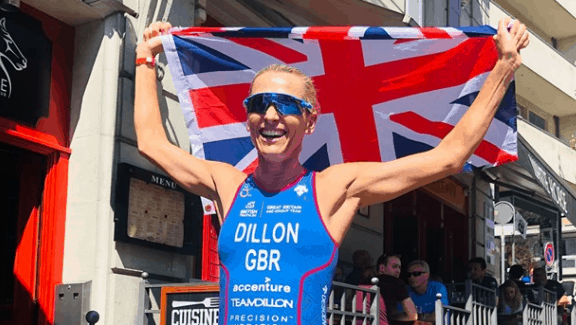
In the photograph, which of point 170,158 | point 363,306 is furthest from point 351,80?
point 363,306

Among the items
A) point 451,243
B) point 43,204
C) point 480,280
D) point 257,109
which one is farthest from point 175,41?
point 451,243

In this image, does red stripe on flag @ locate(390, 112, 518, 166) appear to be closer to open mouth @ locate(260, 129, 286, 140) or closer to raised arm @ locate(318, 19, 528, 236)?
raised arm @ locate(318, 19, 528, 236)

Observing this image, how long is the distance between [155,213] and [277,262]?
4852mm

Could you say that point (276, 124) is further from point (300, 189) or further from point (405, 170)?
point (405, 170)

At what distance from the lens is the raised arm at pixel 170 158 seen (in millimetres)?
3847

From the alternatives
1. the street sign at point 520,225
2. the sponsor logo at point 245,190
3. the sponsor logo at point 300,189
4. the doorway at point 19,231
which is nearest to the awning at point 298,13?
the doorway at point 19,231

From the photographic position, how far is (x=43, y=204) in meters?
7.75

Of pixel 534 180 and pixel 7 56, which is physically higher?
pixel 534 180

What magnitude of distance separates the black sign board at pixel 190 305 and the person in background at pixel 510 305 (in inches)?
269

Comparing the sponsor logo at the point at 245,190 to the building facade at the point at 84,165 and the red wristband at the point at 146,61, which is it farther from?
the building facade at the point at 84,165

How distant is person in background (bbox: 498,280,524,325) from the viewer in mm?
13047

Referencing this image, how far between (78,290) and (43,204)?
78 centimetres

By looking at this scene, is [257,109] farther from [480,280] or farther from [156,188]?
[480,280]

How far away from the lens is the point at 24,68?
24.6 feet
